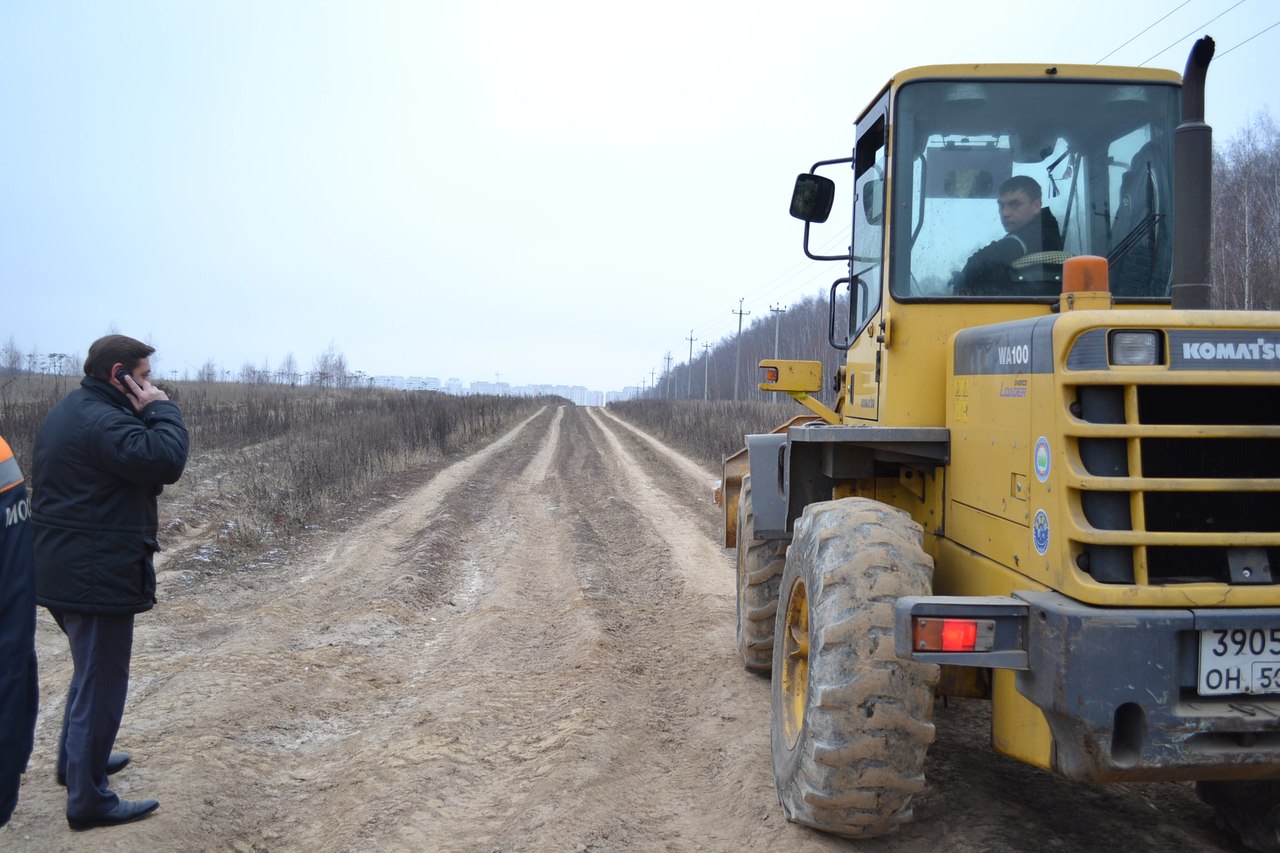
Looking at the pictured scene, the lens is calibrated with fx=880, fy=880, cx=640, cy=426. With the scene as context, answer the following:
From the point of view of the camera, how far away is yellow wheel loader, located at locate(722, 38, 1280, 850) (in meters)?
2.46

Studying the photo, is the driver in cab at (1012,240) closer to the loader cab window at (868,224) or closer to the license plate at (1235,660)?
the loader cab window at (868,224)

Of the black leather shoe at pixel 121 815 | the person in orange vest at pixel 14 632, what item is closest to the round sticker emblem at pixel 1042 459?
the person in orange vest at pixel 14 632

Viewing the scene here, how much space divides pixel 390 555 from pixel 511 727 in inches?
195

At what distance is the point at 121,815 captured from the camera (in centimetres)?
356

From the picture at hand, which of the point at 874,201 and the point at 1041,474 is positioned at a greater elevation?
the point at 874,201

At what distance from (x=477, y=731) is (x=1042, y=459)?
322cm

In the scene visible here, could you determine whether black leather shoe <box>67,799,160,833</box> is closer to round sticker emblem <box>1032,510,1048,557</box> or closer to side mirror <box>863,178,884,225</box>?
round sticker emblem <box>1032,510,1048,557</box>

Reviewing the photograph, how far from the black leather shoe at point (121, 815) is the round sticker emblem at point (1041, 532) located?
358 centimetres

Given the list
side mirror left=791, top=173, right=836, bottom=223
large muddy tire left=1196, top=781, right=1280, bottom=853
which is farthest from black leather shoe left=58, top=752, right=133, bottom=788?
large muddy tire left=1196, top=781, right=1280, bottom=853

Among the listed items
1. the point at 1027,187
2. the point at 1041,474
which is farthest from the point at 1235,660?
the point at 1027,187

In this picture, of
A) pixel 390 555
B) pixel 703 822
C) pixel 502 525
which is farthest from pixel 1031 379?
pixel 502 525

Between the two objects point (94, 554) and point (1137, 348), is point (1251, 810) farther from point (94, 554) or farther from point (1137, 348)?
point (94, 554)

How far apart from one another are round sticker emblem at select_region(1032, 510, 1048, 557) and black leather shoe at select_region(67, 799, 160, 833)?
11.8ft

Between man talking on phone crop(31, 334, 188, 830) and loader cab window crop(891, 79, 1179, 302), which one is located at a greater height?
loader cab window crop(891, 79, 1179, 302)
